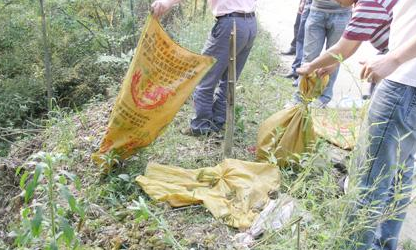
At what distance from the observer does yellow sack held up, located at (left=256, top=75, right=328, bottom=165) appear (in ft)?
9.20

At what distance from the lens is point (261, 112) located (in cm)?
414

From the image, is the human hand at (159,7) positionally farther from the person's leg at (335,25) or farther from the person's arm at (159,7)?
the person's leg at (335,25)

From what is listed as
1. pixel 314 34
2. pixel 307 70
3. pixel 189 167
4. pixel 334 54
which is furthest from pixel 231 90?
pixel 314 34

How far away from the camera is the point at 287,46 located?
7.09 m

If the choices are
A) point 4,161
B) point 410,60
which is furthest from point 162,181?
point 410,60

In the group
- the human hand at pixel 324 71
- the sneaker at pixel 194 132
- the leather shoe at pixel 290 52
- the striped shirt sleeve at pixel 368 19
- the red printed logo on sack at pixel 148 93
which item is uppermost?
the striped shirt sleeve at pixel 368 19

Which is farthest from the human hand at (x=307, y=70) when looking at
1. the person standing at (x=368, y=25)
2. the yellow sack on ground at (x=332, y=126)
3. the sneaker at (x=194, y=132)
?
the sneaker at (x=194, y=132)

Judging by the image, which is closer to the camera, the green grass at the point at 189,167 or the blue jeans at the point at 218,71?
the green grass at the point at 189,167

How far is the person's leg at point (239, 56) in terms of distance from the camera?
3.17 metres

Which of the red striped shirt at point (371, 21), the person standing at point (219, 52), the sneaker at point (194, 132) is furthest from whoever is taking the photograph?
the sneaker at point (194, 132)

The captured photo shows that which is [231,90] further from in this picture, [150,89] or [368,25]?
[368,25]

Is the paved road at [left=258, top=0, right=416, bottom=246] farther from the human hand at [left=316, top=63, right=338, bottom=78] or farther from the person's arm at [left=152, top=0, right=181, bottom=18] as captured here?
the person's arm at [left=152, top=0, right=181, bottom=18]

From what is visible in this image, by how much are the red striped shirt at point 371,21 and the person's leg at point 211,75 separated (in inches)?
43.6

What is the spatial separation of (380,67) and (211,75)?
1.70 metres
